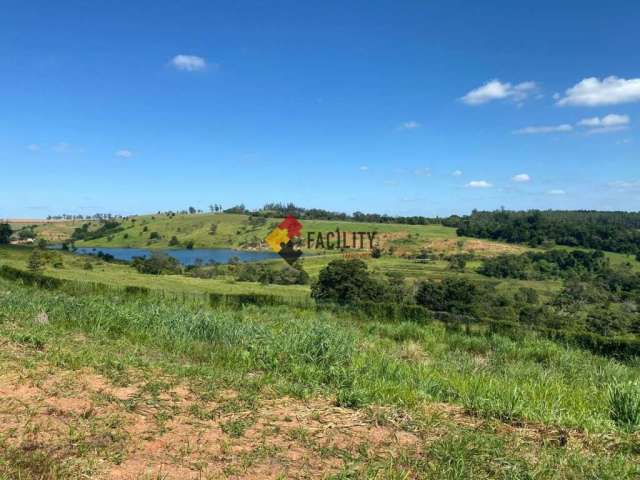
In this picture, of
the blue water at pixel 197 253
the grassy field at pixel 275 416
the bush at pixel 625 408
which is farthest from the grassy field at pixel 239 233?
the bush at pixel 625 408

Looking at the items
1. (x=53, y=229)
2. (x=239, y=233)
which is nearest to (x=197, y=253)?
(x=239, y=233)

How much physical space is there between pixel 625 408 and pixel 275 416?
131 inches

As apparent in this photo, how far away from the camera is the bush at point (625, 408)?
405cm

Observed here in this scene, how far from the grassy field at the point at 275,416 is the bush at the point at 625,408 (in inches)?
4.4

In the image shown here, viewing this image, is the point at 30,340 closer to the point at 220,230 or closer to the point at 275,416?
the point at 275,416

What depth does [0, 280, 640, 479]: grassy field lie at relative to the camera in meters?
3.03

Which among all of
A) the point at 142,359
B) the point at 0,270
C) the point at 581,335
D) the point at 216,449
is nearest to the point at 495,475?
the point at 216,449

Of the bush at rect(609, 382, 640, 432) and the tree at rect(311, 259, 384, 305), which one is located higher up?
the bush at rect(609, 382, 640, 432)

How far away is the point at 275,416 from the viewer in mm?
3891

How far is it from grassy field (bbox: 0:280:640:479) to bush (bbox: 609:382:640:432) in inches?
4.4

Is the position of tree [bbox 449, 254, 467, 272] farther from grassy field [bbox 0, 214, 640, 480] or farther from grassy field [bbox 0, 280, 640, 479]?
grassy field [bbox 0, 280, 640, 479]

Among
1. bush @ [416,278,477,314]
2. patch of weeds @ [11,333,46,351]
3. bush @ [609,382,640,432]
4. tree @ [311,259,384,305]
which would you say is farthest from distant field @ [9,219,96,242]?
bush @ [609,382,640,432]

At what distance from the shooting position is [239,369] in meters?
5.37

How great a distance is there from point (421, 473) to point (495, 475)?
487 mm
